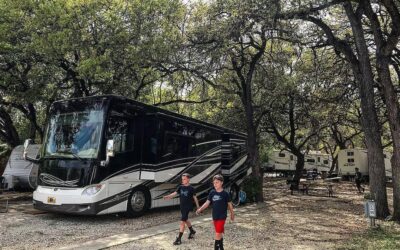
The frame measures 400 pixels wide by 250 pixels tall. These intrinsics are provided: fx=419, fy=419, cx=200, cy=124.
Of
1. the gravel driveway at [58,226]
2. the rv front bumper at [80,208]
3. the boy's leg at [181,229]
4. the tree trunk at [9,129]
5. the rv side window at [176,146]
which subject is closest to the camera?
the boy's leg at [181,229]

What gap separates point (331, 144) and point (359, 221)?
42.1 meters

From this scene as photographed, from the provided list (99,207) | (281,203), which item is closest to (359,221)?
(281,203)

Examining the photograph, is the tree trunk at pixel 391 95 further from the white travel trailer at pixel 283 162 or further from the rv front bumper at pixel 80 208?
the white travel trailer at pixel 283 162

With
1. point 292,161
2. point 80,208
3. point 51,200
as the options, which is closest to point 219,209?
point 80,208

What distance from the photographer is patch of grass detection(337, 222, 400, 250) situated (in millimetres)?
8531

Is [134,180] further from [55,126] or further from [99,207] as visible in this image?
[55,126]

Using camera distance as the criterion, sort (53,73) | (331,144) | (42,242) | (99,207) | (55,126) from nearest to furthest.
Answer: (42,242) < (99,207) < (55,126) < (53,73) < (331,144)

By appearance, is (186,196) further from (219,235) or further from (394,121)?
(394,121)

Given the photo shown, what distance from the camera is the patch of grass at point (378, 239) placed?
336 inches

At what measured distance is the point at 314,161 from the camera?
49406 mm

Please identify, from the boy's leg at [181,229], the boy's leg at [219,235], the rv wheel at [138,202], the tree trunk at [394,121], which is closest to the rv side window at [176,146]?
the rv wheel at [138,202]

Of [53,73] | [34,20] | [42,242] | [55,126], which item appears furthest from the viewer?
[53,73]

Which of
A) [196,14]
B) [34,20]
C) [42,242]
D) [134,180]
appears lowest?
[42,242]

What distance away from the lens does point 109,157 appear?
1118cm
